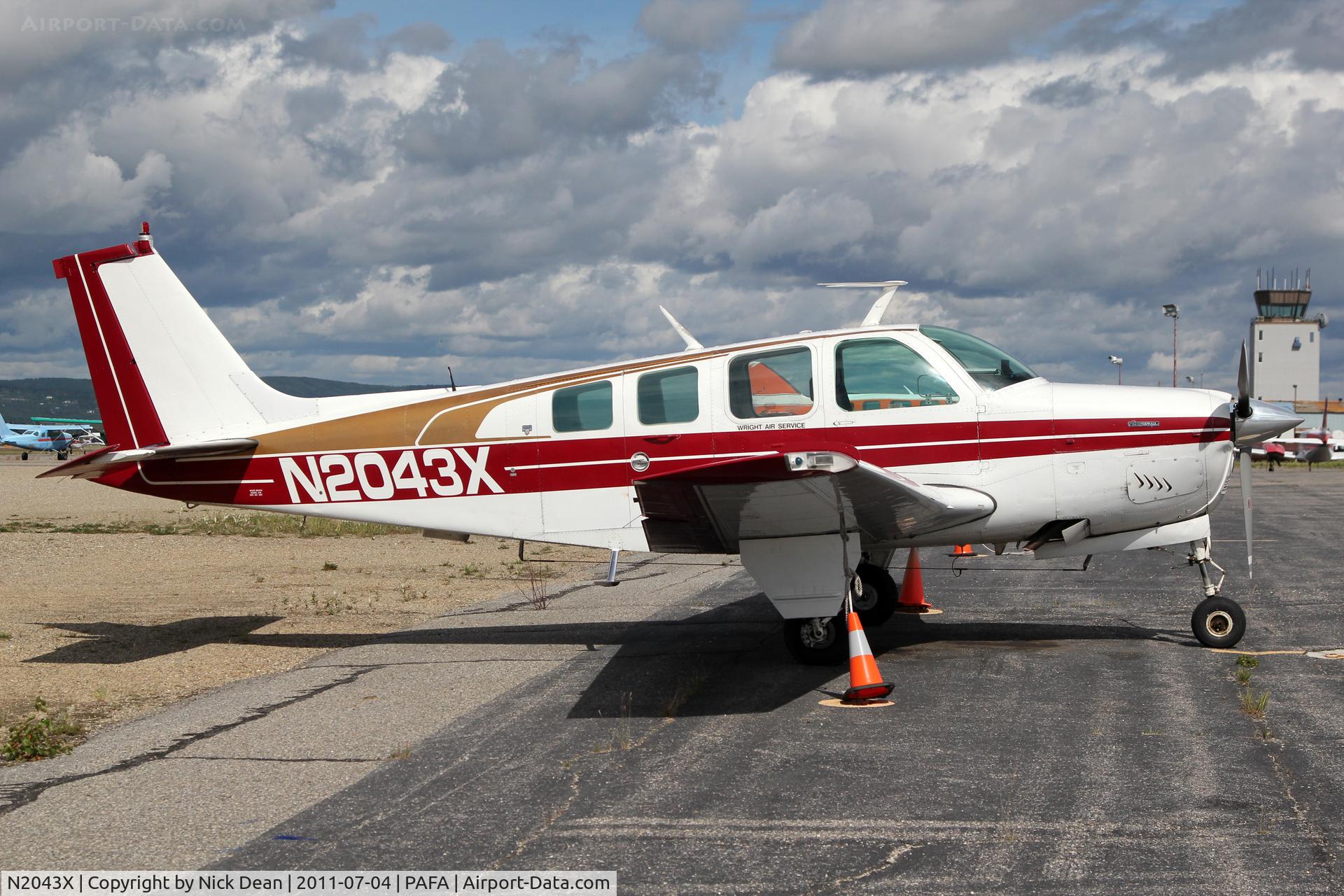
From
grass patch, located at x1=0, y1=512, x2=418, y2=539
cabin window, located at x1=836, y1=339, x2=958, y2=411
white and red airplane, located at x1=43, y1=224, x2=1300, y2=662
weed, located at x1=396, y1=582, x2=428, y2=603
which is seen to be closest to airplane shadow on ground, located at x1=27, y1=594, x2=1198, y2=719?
white and red airplane, located at x1=43, y1=224, x2=1300, y2=662

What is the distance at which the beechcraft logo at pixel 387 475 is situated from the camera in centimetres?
978

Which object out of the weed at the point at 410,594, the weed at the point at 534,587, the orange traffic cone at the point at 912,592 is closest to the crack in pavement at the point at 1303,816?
the orange traffic cone at the point at 912,592

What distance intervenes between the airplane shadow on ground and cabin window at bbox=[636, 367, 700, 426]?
201 centimetres

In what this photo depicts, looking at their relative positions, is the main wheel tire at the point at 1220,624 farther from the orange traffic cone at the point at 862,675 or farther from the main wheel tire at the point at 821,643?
the orange traffic cone at the point at 862,675

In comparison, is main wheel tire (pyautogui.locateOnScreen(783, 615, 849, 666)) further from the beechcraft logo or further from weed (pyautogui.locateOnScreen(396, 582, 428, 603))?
weed (pyautogui.locateOnScreen(396, 582, 428, 603))

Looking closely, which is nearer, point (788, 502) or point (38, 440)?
point (788, 502)

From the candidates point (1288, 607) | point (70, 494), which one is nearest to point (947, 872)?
point (1288, 607)

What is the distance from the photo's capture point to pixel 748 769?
5965mm

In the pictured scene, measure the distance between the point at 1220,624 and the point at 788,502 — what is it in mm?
4109

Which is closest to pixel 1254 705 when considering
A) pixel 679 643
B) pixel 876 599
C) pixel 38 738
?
pixel 876 599

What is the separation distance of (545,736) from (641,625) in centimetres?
434

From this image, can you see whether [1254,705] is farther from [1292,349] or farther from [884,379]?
[1292,349]

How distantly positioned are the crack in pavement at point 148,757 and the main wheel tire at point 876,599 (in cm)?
475

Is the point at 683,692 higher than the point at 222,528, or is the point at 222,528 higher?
the point at 683,692
